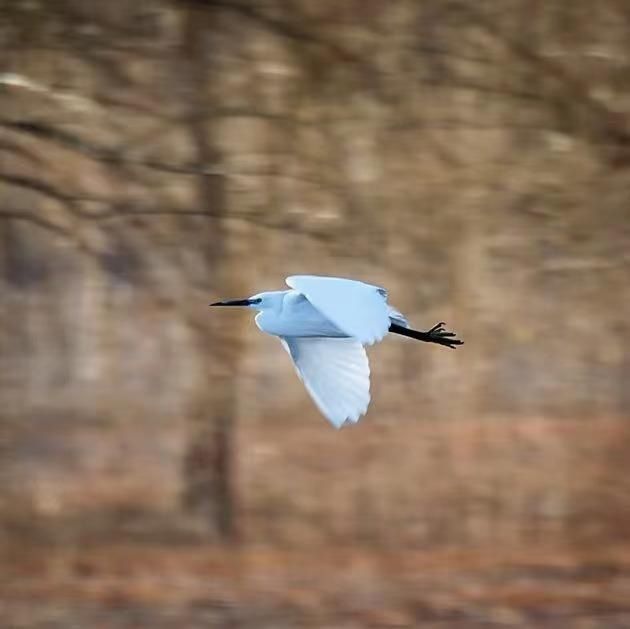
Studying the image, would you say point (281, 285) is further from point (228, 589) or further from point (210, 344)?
point (228, 589)

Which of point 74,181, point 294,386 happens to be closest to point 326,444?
point 294,386

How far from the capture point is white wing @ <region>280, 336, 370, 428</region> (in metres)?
1.27

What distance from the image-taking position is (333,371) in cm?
133

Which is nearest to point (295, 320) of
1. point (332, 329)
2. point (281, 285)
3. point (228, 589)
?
point (332, 329)

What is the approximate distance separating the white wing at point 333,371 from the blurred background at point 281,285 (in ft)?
2.69

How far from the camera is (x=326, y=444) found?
88.9 inches

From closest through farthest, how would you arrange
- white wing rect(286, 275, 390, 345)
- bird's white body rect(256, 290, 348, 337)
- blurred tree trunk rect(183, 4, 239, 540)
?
white wing rect(286, 275, 390, 345)
bird's white body rect(256, 290, 348, 337)
blurred tree trunk rect(183, 4, 239, 540)

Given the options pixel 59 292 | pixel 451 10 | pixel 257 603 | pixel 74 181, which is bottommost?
pixel 257 603

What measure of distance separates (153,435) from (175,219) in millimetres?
332

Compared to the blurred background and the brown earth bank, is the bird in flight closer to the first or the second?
the blurred background

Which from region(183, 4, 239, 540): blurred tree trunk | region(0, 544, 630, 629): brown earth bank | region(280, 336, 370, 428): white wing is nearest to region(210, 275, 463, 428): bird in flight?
region(280, 336, 370, 428): white wing

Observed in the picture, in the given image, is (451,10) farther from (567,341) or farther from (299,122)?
(567,341)

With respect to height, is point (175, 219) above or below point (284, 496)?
above

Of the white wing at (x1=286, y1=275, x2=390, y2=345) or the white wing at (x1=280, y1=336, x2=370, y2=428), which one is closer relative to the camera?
the white wing at (x1=286, y1=275, x2=390, y2=345)
